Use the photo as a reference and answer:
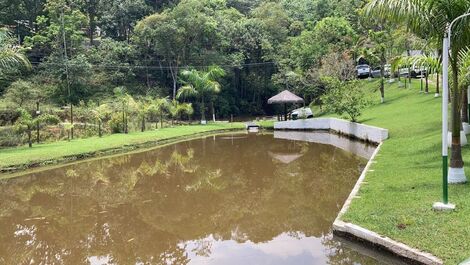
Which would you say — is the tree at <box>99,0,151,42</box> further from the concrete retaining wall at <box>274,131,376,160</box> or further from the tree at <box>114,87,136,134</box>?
the concrete retaining wall at <box>274,131,376,160</box>

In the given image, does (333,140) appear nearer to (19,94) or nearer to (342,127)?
(342,127)

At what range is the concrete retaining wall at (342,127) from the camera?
755 inches

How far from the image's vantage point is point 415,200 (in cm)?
826

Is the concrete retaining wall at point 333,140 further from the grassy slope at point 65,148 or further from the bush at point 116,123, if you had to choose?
the bush at point 116,123

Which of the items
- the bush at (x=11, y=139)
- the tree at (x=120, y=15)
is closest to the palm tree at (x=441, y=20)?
the bush at (x=11, y=139)

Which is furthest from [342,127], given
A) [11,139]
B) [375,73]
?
[375,73]

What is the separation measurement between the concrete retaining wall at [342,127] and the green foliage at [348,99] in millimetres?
712

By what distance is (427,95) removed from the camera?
26297 millimetres

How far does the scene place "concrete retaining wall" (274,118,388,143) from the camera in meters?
19.2

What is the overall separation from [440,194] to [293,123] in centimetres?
2225

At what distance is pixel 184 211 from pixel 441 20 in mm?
7133

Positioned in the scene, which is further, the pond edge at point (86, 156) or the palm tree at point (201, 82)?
the palm tree at point (201, 82)

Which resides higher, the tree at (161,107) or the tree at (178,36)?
the tree at (178,36)

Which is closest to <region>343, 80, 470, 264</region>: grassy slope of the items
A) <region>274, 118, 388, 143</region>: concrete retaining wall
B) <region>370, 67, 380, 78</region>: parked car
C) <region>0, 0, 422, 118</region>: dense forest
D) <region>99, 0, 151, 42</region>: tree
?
<region>274, 118, 388, 143</region>: concrete retaining wall
